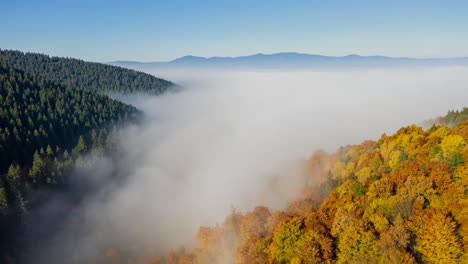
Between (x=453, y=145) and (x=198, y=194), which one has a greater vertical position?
(x=453, y=145)

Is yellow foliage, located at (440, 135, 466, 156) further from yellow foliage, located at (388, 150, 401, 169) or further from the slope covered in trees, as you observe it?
the slope covered in trees

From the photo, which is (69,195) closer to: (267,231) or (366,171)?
(267,231)

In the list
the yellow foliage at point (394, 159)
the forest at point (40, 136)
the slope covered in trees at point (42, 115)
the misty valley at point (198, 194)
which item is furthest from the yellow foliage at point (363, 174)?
the slope covered in trees at point (42, 115)

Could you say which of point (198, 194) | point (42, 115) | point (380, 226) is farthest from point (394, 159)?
point (42, 115)

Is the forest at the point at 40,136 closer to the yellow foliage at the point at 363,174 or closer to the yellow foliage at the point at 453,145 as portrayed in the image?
the yellow foliage at the point at 363,174

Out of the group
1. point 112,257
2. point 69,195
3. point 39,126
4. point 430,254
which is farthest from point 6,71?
point 430,254

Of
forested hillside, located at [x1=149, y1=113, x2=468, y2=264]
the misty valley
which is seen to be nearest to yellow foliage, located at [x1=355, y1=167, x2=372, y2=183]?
the misty valley

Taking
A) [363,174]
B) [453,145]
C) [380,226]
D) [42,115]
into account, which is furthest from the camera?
[42,115]

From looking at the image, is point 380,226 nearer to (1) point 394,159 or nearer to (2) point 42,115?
(1) point 394,159

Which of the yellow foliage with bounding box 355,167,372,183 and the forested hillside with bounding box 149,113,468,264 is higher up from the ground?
the forested hillside with bounding box 149,113,468,264
